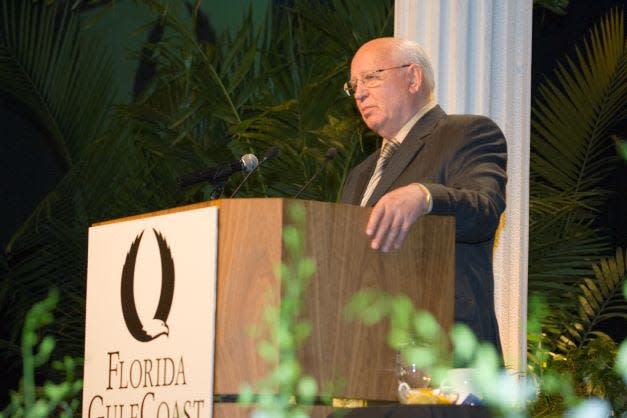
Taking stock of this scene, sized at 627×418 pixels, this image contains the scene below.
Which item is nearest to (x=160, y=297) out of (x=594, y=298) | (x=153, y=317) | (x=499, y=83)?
(x=153, y=317)

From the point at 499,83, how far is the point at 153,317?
2.01 metres

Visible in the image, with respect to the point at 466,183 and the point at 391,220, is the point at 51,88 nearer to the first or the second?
the point at 466,183

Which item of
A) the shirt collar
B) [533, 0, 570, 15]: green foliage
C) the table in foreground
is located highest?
[533, 0, 570, 15]: green foliage

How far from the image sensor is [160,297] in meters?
→ 2.66

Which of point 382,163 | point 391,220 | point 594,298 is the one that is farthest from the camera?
point 594,298

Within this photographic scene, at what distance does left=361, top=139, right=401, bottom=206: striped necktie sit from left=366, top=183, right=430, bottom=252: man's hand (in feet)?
2.01

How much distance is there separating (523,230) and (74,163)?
260 cm

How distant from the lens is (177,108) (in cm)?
588

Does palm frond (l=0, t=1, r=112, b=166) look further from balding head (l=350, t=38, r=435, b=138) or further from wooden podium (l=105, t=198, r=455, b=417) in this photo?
wooden podium (l=105, t=198, r=455, b=417)

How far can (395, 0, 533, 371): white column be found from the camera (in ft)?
13.8

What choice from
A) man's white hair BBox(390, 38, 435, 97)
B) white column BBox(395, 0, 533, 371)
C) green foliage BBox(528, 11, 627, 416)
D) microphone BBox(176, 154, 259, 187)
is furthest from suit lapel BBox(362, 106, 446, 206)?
green foliage BBox(528, 11, 627, 416)

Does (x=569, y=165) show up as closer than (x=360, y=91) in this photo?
No

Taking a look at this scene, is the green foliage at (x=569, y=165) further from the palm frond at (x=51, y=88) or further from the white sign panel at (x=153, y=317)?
the white sign panel at (x=153, y=317)

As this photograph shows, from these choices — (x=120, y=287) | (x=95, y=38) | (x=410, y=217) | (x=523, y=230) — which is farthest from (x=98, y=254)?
(x=95, y=38)
